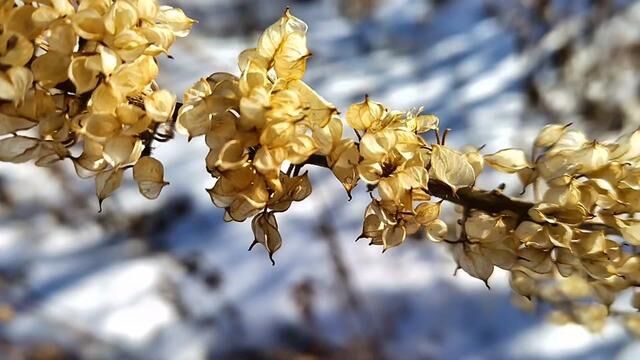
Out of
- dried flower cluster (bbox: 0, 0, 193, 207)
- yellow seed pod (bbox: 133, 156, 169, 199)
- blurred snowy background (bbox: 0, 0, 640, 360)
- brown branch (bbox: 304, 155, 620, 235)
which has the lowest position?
blurred snowy background (bbox: 0, 0, 640, 360)

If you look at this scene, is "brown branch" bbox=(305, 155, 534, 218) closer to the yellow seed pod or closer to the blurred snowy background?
the yellow seed pod

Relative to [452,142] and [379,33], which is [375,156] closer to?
[452,142]

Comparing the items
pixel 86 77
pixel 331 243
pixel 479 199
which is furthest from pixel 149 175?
pixel 331 243

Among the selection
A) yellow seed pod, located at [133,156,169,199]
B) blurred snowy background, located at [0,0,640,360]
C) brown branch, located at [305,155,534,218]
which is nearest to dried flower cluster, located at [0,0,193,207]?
yellow seed pod, located at [133,156,169,199]

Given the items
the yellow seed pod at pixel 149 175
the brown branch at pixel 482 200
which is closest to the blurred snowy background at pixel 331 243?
the brown branch at pixel 482 200

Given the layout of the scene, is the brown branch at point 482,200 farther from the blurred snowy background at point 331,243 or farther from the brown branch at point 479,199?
the blurred snowy background at point 331,243

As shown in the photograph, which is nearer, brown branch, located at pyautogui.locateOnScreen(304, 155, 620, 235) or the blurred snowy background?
brown branch, located at pyautogui.locateOnScreen(304, 155, 620, 235)

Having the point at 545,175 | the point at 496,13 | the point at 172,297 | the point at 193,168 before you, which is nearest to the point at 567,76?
the point at 496,13

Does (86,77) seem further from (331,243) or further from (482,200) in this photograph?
(331,243)
